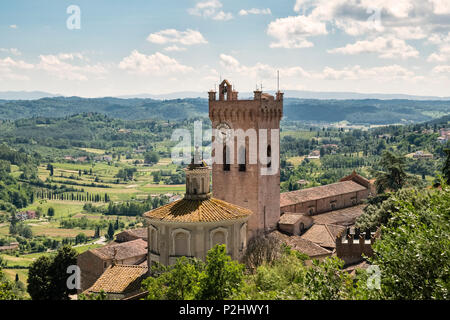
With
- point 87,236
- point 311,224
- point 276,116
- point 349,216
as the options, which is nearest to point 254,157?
point 276,116

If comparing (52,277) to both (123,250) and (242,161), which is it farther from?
(242,161)

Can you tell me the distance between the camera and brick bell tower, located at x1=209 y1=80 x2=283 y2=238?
5341cm

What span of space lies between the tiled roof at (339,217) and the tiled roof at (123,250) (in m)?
20.8

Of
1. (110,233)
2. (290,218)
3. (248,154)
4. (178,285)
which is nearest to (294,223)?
(290,218)

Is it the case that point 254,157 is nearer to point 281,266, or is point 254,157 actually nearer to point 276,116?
point 276,116

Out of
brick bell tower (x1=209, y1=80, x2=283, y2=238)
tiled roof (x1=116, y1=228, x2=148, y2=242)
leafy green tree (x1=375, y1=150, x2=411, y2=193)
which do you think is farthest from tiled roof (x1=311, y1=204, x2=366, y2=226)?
tiled roof (x1=116, y1=228, x2=148, y2=242)

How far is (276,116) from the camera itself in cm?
5512

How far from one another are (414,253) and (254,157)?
33.1 meters

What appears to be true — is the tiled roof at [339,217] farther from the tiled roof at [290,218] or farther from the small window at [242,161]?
the small window at [242,161]

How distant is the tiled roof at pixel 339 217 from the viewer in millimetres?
65438

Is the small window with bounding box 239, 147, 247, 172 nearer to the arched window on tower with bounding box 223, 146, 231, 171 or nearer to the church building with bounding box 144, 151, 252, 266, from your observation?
the arched window on tower with bounding box 223, 146, 231, 171

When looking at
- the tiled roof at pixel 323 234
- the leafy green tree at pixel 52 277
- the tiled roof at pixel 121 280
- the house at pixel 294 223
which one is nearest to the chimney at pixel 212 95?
the house at pixel 294 223

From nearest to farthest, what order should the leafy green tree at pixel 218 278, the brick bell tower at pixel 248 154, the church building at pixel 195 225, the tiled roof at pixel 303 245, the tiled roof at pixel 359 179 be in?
the leafy green tree at pixel 218 278
the church building at pixel 195 225
the tiled roof at pixel 303 245
the brick bell tower at pixel 248 154
the tiled roof at pixel 359 179

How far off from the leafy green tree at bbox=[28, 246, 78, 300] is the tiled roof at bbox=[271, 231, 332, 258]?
2176cm
